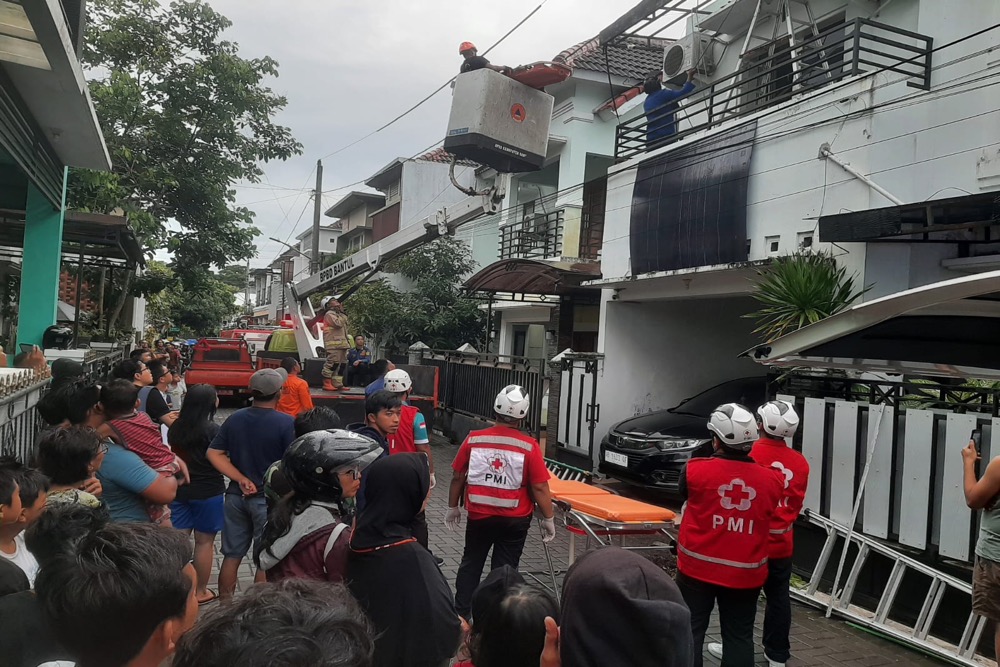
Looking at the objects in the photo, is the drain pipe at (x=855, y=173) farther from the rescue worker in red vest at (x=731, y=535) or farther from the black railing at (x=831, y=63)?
the rescue worker in red vest at (x=731, y=535)

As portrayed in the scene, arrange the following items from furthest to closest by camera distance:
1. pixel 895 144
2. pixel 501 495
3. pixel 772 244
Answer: pixel 772 244
pixel 895 144
pixel 501 495

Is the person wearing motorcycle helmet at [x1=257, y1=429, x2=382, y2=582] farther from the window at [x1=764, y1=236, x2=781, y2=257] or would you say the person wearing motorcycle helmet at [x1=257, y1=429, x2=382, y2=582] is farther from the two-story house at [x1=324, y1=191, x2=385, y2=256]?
the two-story house at [x1=324, y1=191, x2=385, y2=256]

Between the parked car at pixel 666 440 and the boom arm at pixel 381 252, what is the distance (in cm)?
417

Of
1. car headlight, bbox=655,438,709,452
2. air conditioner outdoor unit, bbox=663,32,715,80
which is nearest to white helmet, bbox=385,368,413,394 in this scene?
car headlight, bbox=655,438,709,452

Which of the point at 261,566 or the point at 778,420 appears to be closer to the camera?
the point at 261,566

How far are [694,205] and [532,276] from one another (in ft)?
11.9

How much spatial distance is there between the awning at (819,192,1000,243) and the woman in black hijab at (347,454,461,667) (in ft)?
19.5

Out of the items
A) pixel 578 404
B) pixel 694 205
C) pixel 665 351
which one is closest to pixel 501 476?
pixel 694 205

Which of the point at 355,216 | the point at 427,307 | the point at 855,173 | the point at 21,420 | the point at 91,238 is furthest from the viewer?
the point at 355,216

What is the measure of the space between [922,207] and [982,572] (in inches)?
156

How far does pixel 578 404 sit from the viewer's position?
11648 millimetres

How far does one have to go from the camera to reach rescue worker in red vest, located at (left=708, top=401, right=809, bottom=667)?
14.4ft

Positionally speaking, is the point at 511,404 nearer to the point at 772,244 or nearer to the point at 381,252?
the point at 772,244

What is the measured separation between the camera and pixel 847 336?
14.2 ft
